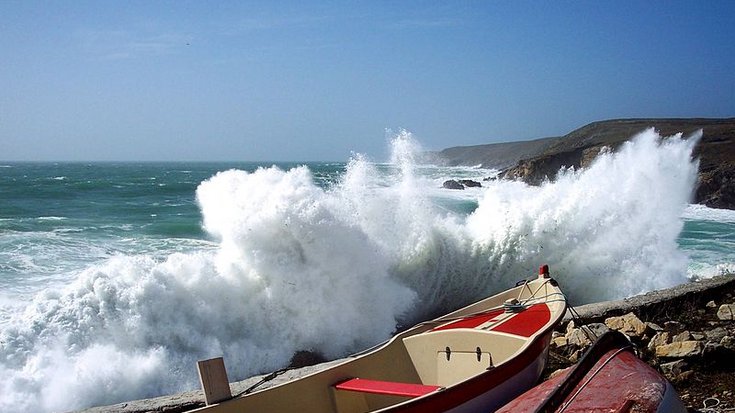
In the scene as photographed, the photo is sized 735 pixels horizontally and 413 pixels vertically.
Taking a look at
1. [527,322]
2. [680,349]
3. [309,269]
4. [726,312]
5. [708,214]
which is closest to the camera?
[527,322]

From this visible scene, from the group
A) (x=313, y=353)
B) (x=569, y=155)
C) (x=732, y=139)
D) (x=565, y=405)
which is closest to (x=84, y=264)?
(x=313, y=353)

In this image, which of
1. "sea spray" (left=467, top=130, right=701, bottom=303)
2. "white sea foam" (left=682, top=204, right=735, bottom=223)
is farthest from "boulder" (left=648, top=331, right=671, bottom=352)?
"white sea foam" (left=682, top=204, right=735, bottom=223)

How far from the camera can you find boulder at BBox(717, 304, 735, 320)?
8.16 m

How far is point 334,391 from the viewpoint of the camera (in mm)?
5680

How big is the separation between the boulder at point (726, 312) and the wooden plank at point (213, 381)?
628 centimetres

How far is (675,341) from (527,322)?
5.77 feet

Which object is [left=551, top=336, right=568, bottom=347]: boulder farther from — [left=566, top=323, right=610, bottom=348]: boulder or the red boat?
the red boat

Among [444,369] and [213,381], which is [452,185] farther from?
[213,381]

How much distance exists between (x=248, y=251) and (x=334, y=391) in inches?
275

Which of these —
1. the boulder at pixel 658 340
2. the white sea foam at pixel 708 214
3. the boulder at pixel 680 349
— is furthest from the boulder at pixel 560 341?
the white sea foam at pixel 708 214

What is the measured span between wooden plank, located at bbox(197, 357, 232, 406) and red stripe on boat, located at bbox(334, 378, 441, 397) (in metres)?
1.03

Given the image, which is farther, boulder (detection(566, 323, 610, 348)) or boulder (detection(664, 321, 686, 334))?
boulder (detection(664, 321, 686, 334))

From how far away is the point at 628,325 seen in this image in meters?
7.81

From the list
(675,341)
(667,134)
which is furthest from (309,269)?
(667,134)
